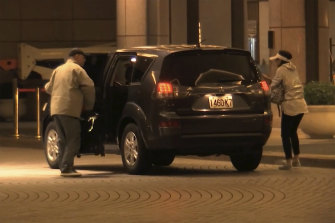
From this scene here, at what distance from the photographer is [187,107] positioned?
14812 millimetres

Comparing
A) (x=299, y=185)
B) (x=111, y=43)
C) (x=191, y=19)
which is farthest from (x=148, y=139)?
(x=111, y=43)

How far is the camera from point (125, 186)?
13.7 meters

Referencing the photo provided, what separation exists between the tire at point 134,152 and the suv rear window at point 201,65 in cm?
97

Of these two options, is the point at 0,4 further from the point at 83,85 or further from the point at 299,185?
the point at 299,185

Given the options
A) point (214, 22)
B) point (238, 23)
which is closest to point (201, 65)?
point (214, 22)

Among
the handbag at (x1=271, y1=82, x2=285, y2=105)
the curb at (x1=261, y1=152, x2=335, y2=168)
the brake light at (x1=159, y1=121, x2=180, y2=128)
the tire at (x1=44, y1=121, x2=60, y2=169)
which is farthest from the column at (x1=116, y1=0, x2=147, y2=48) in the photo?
the brake light at (x1=159, y1=121, x2=180, y2=128)

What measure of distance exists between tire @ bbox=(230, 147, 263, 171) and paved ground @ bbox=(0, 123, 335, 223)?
0.20m

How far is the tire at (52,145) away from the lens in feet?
54.2

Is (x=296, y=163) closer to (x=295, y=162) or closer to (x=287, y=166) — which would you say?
(x=295, y=162)

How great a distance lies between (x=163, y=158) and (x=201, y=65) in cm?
174

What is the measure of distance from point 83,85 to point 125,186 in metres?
2.21

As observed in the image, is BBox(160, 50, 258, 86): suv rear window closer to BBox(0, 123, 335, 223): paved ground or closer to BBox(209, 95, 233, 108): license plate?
BBox(209, 95, 233, 108): license plate

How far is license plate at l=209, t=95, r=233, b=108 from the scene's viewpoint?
49.0ft

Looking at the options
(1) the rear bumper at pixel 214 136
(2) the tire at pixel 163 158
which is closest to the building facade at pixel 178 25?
(2) the tire at pixel 163 158
